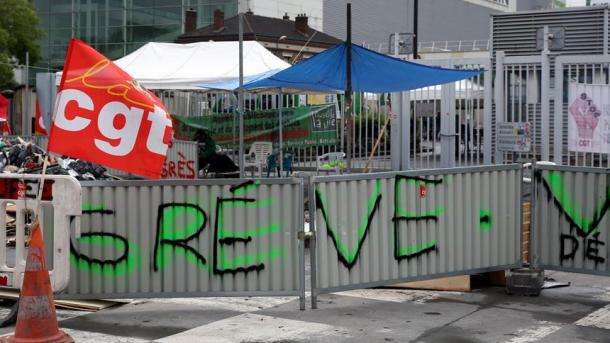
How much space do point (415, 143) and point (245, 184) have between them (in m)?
9.28

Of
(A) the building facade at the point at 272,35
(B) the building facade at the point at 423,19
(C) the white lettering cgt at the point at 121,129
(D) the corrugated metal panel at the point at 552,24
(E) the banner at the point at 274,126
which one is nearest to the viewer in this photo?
(C) the white lettering cgt at the point at 121,129

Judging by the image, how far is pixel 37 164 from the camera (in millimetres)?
17625

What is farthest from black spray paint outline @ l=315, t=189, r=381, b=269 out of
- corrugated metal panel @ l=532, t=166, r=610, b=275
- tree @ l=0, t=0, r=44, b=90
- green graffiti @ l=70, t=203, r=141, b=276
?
tree @ l=0, t=0, r=44, b=90

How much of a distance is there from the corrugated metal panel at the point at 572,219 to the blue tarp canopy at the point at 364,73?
10.8 feet

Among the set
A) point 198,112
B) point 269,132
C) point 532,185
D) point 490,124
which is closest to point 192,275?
point 532,185

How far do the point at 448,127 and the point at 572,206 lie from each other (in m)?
7.53

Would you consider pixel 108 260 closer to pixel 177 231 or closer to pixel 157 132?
pixel 177 231

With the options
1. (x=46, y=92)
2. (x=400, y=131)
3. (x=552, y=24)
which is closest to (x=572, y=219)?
(x=400, y=131)

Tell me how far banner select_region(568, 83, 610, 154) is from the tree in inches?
1577

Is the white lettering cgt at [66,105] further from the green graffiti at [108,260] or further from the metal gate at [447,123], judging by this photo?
the metal gate at [447,123]

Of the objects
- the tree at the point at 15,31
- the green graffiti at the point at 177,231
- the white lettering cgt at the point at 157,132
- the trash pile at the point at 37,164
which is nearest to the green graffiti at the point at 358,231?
the green graffiti at the point at 177,231

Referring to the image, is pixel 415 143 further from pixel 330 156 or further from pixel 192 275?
pixel 192 275

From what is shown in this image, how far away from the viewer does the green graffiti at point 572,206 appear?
335 inches

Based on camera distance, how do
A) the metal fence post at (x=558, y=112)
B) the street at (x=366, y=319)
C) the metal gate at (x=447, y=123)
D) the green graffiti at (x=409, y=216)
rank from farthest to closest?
the metal gate at (x=447, y=123), the metal fence post at (x=558, y=112), the green graffiti at (x=409, y=216), the street at (x=366, y=319)
